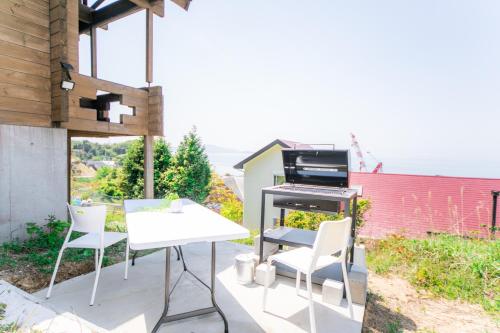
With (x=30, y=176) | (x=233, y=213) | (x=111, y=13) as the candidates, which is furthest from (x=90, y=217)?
(x=233, y=213)

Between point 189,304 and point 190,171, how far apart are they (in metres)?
10.9

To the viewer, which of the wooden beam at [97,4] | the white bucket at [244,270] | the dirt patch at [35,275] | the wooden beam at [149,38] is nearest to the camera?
the dirt patch at [35,275]

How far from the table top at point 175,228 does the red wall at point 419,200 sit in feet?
23.4

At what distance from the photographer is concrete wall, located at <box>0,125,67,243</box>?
133 inches

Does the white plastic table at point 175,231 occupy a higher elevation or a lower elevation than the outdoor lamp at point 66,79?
lower

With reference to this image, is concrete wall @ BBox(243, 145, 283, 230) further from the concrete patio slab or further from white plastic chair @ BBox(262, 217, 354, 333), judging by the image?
white plastic chair @ BBox(262, 217, 354, 333)

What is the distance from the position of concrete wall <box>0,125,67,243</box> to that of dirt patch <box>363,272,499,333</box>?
4.34 m

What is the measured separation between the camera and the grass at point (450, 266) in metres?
2.88

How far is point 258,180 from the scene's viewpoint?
466 inches

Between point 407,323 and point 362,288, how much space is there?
0.49 meters

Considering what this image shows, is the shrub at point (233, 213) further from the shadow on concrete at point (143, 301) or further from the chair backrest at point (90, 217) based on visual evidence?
the chair backrest at point (90, 217)

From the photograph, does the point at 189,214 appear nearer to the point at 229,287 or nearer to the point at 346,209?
the point at 229,287

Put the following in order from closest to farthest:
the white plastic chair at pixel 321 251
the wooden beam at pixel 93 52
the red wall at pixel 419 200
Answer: the white plastic chair at pixel 321 251 → the wooden beam at pixel 93 52 → the red wall at pixel 419 200

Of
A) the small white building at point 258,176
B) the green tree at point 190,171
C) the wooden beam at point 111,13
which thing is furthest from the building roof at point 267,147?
the wooden beam at point 111,13
